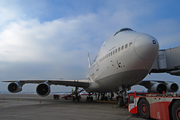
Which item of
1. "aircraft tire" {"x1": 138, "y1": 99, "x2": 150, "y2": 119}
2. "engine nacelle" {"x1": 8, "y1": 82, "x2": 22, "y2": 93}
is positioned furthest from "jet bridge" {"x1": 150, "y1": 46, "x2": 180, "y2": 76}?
"engine nacelle" {"x1": 8, "y1": 82, "x2": 22, "y2": 93}

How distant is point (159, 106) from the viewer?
18.4 feet

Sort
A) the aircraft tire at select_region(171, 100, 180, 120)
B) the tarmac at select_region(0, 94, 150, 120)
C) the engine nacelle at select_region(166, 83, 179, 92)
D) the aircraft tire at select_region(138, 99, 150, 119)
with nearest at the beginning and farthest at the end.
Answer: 1. the aircraft tire at select_region(171, 100, 180, 120)
2. the aircraft tire at select_region(138, 99, 150, 119)
3. the tarmac at select_region(0, 94, 150, 120)
4. the engine nacelle at select_region(166, 83, 179, 92)

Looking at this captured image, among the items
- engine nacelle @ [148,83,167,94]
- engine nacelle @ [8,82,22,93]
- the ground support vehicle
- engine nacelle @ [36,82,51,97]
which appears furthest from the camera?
engine nacelle @ [8,82,22,93]

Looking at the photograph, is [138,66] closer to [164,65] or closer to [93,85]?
[93,85]

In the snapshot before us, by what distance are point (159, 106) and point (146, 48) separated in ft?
10.7

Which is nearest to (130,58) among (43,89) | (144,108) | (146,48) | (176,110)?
(146,48)

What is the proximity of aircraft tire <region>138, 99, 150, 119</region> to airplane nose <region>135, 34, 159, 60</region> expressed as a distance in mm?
2463

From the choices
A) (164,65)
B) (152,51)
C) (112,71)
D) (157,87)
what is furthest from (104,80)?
(164,65)

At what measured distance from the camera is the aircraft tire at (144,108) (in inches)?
254

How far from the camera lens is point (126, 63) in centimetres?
870

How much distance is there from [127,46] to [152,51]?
145 centimetres

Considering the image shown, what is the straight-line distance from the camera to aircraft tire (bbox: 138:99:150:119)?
6.45 m

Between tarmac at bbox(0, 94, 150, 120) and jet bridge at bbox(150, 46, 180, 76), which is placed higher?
jet bridge at bbox(150, 46, 180, 76)

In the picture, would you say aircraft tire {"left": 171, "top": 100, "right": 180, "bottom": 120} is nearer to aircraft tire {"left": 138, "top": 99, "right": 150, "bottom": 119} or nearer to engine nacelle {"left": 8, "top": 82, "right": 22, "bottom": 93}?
aircraft tire {"left": 138, "top": 99, "right": 150, "bottom": 119}
